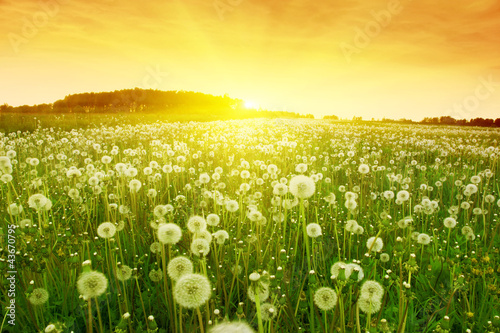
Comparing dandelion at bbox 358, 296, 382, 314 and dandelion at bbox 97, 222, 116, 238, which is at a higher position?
dandelion at bbox 97, 222, 116, 238

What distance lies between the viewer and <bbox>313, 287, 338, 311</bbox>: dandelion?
73.1 inches

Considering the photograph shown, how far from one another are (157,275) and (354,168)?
6287mm

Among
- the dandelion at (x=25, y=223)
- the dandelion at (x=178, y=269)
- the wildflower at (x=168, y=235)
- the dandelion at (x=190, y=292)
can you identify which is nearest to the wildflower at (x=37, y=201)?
the dandelion at (x=25, y=223)

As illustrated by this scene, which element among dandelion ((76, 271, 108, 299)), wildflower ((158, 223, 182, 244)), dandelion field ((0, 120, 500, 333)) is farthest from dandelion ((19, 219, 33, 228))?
wildflower ((158, 223, 182, 244))

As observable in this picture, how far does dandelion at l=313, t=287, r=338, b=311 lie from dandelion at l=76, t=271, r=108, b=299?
118cm

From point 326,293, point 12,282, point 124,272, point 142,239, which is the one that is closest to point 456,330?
point 326,293

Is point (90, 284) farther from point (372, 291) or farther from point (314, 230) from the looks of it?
point (314, 230)

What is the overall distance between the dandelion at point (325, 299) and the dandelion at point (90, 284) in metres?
1.18

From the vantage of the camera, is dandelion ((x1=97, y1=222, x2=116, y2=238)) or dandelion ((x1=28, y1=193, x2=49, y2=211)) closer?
dandelion ((x1=97, y1=222, x2=116, y2=238))

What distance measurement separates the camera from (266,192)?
5.55 m

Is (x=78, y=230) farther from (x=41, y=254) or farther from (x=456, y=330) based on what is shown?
(x=456, y=330)

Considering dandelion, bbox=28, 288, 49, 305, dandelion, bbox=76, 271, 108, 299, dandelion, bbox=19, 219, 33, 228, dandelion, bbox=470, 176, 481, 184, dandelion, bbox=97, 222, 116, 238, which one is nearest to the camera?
dandelion, bbox=76, 271, 108, 299

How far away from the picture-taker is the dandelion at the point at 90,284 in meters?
1.71

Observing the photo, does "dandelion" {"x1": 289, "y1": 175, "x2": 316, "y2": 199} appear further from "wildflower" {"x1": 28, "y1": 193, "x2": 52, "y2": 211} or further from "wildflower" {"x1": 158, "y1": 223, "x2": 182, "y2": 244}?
"wildflower" {"x1": 28, "y1": 193, "x2": 52, "y2": 211}
